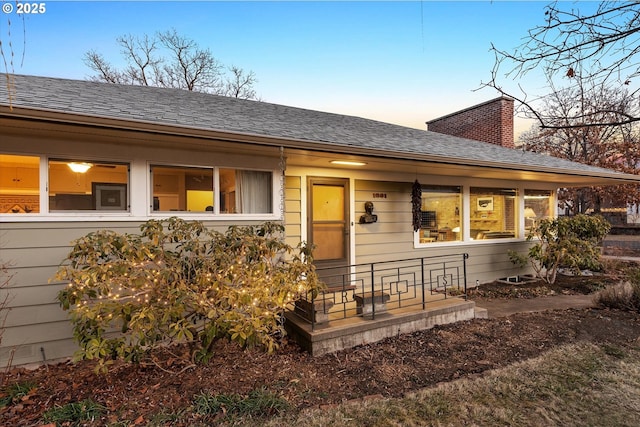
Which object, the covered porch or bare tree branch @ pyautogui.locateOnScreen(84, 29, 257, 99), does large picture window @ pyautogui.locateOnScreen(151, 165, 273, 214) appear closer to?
the covered porch

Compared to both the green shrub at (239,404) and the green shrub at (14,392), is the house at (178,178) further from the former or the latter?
the green shrub at (239,404)

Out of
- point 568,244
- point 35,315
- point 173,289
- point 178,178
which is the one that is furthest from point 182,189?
point 568,244

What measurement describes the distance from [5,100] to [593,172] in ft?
31.2

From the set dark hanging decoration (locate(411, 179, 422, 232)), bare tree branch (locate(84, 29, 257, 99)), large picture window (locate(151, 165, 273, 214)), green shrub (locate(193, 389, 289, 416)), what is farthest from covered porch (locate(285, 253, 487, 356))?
bare tree branch (locate(84, 29, 257, 99))

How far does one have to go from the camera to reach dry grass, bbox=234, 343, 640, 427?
97.5 inches

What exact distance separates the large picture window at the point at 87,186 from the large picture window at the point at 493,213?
21.9ft

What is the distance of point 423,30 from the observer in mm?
3010

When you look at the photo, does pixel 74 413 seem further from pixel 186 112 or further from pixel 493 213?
pixel 493 213

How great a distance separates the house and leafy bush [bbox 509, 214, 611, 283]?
44.6 inches

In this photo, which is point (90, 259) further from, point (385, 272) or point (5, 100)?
point (385, 272)

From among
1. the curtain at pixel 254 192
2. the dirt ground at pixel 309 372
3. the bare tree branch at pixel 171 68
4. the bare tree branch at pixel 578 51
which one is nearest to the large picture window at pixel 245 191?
the curtain at pixel 254 192

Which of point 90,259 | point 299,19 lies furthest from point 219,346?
point 299,19

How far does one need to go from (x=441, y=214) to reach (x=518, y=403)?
15.5ft

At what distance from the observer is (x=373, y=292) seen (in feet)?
13.3
